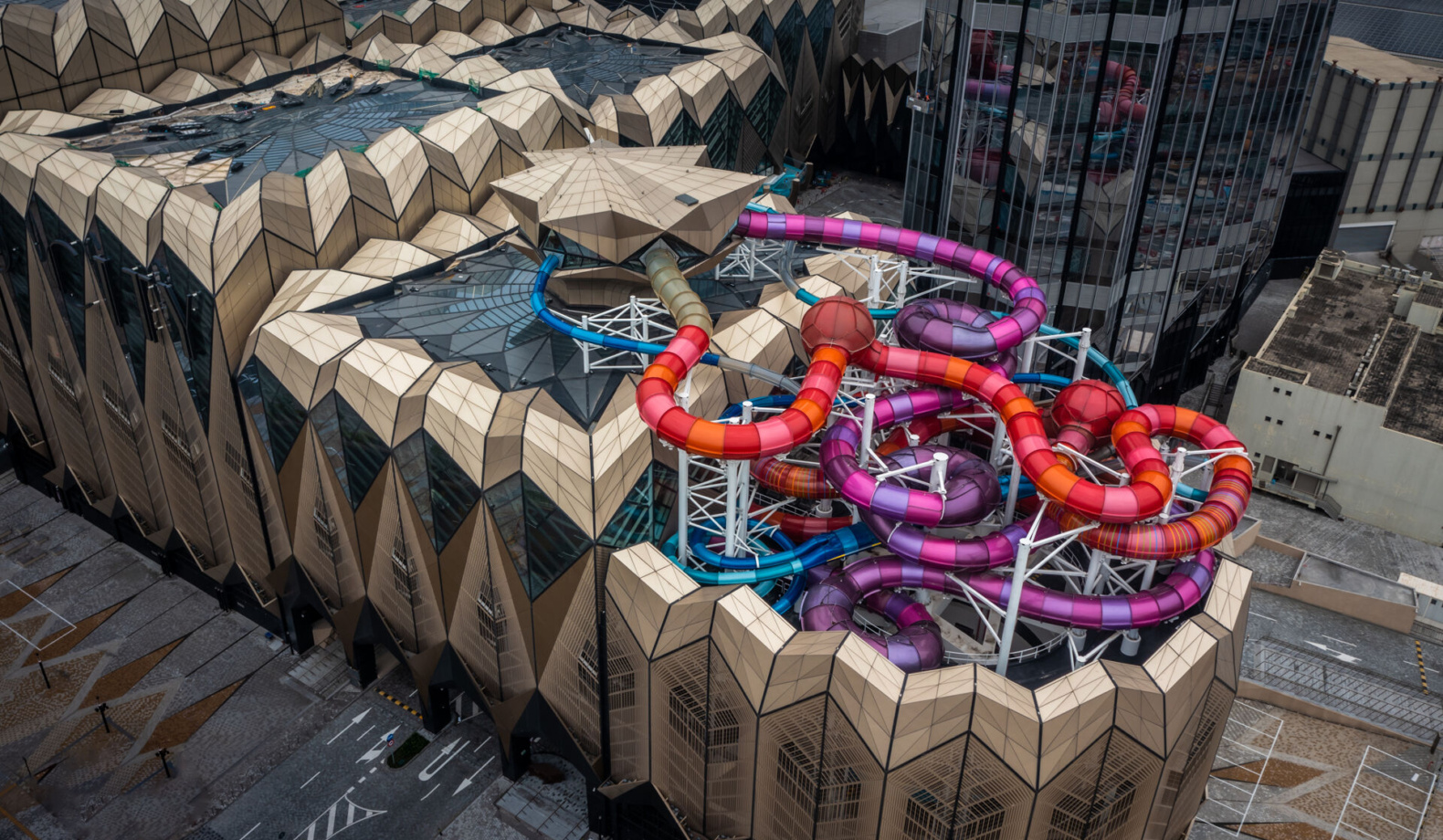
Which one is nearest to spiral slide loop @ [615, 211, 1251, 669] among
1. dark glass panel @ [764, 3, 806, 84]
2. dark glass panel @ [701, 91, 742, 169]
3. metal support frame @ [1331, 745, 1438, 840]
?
metal support frame @ [1331, 745, 1438, 840]

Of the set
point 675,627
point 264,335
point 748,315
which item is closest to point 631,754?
point 675,627

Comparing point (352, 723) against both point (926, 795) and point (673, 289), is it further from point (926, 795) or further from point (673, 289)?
point (926, 795)

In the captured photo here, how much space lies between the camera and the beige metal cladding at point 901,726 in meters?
41.6

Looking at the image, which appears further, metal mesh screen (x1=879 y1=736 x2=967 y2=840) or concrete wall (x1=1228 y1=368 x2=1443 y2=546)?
concrete wall (x1=1228 y1=368 x2=1443 y2=546)

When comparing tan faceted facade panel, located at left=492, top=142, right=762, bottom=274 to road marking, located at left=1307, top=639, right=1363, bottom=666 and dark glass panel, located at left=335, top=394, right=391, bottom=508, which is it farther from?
road marking, located at left=1307, top=639, right=1363, bottom=666

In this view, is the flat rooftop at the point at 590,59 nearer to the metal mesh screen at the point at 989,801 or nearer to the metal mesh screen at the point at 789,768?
the metal mesh screen at the point at 789,768

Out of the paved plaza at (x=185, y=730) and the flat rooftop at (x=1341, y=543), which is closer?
the paved plaza at (x=185, y=730)

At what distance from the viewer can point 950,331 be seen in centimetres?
5466

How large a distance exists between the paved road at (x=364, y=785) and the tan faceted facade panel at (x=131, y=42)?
5222 centimetres

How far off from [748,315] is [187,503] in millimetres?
38926

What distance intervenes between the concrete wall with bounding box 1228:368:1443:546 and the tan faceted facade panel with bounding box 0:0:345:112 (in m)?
83.0

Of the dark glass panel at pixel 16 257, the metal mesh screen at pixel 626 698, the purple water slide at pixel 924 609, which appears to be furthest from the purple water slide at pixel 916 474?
the dark glass panel at pixel 16 257

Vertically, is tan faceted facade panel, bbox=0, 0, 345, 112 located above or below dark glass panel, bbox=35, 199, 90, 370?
above

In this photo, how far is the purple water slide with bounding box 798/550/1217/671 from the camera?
4681 cm
